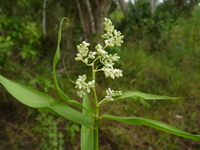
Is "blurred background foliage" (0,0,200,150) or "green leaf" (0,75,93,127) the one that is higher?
"blurred background foliage" (0,0,200,150)

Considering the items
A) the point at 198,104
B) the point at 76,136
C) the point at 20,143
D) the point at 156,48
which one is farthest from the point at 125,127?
the point at 156,48

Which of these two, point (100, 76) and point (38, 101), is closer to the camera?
point (38, 101)

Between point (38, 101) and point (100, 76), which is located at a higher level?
point (100, 76)

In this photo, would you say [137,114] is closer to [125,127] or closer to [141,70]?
[125,127]

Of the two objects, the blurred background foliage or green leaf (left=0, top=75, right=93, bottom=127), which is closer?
green leaf (left=0, top=75, right=93, bottom=127)

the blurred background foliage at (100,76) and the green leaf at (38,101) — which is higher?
the blurred background foliage at (100,76)
